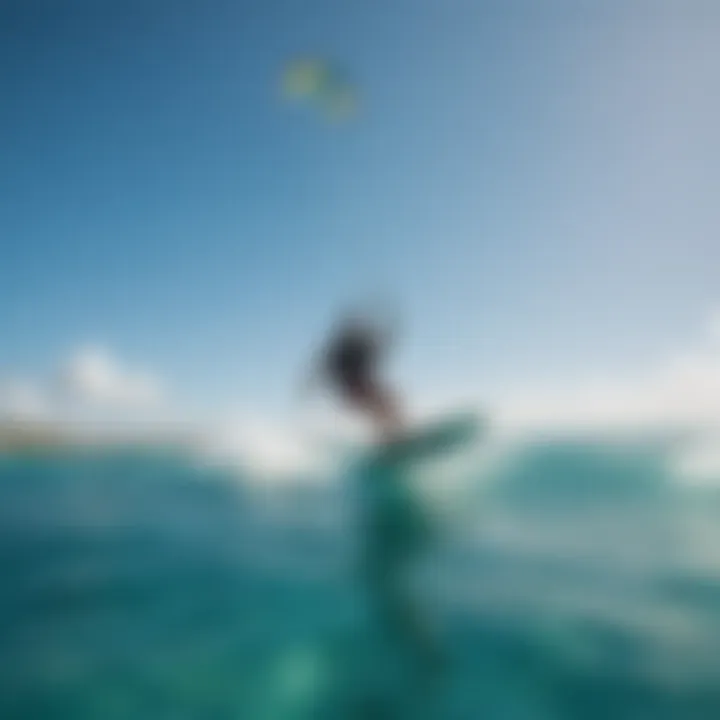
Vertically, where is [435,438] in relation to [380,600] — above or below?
above

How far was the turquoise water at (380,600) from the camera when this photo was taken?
8.20 feet

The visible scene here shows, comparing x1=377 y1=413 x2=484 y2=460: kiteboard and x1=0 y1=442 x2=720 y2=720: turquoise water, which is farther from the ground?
x1=377 y1=413 x2=484 y2=460: kiteboard

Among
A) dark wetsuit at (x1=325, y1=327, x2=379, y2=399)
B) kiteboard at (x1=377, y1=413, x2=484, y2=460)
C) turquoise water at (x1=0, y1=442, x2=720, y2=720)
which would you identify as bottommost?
turquoise water at (x1=0, y1=442, x2=720, y2=720)

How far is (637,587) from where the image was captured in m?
2.60

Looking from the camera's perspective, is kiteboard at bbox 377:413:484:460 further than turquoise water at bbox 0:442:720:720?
Yes

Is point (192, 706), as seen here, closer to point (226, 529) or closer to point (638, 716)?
point (226, 529)

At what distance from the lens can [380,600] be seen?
2.67 meters

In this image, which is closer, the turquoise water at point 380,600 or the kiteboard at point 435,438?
the turquoise water at point 380,600

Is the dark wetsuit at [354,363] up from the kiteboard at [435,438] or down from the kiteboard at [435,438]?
up

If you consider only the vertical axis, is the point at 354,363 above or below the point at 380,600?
above

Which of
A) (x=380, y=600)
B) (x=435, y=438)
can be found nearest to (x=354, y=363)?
(x=435, y=438)

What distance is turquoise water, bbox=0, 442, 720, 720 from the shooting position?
2.50m

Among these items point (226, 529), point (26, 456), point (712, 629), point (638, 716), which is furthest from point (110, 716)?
point (712, 629)

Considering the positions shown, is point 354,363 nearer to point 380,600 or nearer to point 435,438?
point 435,438
